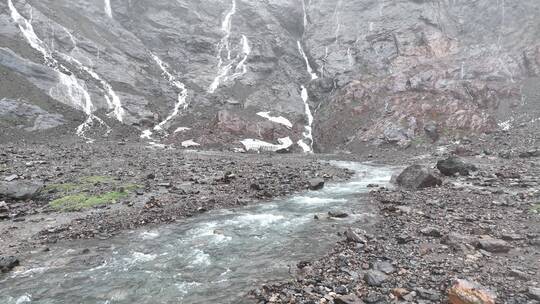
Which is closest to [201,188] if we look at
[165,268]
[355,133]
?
[165,268]

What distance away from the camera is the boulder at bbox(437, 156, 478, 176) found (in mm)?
26197

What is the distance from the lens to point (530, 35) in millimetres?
63375

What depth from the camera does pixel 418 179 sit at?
77.4 ft

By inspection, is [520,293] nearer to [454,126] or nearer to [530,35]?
[454,126]

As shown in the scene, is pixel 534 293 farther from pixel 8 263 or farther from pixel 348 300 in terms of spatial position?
pixel 8 263

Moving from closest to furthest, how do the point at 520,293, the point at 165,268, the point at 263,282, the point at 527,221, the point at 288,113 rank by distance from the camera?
the point at 520,293 → the point at 263,282 → the point at 165,268 → the point at 527,221 → the point at 288,113

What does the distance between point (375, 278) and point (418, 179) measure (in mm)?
14652

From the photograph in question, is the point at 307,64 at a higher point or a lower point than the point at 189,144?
higher

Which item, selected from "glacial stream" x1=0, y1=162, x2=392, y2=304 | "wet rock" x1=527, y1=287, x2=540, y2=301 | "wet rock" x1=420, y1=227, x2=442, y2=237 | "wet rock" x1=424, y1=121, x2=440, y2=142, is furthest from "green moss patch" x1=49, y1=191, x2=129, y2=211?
"wet rock" x1=424, y1=121, x2=440, y2=142

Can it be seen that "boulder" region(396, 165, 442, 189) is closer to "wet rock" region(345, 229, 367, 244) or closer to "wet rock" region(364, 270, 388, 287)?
"wet rock" region(345, 229, 367, 244)

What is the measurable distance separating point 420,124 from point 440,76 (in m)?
12.4

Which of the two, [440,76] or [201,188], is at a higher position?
[440,76]

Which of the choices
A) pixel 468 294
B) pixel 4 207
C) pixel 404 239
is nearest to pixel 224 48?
pixel 4 207

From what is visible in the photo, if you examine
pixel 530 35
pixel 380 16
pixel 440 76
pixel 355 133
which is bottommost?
pixel 355 133
